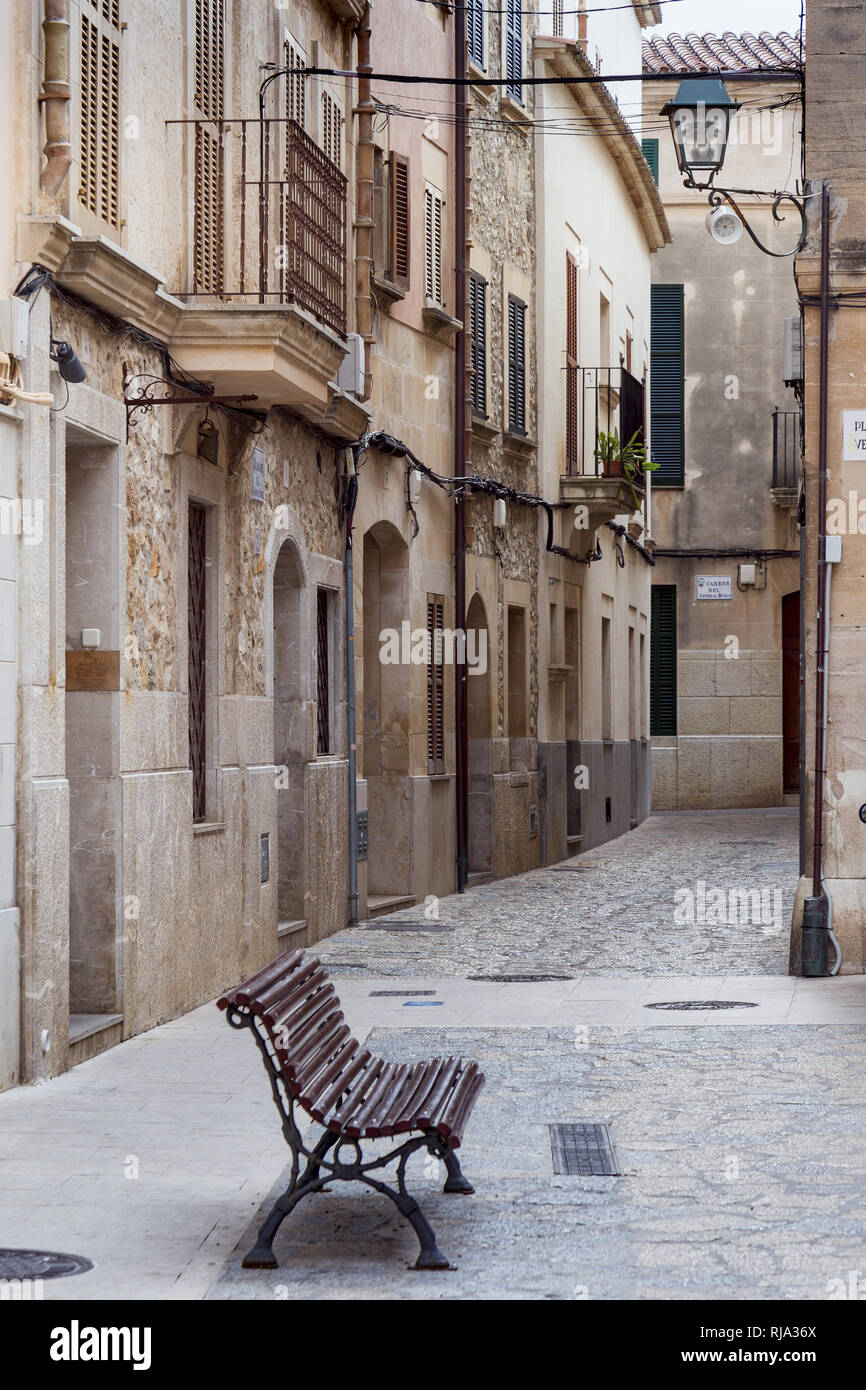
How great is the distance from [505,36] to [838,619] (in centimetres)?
1161

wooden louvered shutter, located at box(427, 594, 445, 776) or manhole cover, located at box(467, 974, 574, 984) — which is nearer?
manhole cover, located at box(467, 974, 574, 984)

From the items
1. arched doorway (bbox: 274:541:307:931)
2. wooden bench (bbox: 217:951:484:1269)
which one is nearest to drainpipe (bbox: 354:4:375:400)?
arched doorway (bbox: 274:541:307:931)

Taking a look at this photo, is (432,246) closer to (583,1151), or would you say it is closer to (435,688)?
(435,688)

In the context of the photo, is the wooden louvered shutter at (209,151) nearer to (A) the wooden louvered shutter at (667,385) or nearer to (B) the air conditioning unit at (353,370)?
(B) the air conditioning unit at (353,370)

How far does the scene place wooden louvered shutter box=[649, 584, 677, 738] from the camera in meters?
34.0

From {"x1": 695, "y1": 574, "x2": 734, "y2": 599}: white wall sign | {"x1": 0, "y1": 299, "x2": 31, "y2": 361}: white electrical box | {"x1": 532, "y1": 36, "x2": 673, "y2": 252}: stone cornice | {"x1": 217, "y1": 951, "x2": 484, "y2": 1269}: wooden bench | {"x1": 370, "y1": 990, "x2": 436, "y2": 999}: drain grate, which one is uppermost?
{"x1": 532, "y1": 36, "x2": 673, "y2": 252}: stone cornice

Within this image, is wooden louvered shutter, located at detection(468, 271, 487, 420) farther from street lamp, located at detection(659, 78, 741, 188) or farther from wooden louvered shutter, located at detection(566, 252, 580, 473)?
street lamp, located at detection(659, 78, 741, 188)

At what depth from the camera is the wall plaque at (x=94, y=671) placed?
994 cm

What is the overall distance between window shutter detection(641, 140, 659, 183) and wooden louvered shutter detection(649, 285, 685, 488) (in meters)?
1.93

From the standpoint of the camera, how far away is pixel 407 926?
16094 millimetres

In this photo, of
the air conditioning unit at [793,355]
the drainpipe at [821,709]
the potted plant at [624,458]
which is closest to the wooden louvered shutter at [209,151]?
the drainpipe at [821,709]

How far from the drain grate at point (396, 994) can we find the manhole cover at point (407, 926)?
370cm
